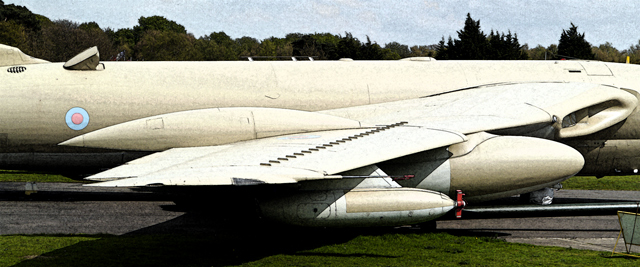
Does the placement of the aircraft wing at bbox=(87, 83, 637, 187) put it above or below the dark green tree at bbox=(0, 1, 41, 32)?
below

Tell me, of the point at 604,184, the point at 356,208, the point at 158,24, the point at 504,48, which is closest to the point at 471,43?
the point at 504,48

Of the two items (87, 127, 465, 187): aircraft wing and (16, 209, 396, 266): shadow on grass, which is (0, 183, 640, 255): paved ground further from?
(87, 127, 465, 187): aircraft wing

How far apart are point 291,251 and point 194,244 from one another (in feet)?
6.83

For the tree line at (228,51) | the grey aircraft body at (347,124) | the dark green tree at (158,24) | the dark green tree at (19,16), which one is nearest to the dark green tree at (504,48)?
the tree line at (228,51)

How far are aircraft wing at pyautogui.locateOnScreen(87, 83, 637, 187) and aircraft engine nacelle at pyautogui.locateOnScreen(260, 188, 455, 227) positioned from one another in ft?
2.16

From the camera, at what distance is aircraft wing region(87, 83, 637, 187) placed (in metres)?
8.52

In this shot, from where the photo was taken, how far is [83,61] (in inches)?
549

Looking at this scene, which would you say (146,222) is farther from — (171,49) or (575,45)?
(171,49)

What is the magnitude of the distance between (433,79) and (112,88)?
8091 millimetres

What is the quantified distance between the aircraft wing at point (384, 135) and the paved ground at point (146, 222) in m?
2.48

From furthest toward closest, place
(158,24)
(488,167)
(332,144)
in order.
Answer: (158,24)
(488,167)
(332,144)

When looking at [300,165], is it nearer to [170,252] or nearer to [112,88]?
[170,252]

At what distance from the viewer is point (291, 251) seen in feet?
37.7

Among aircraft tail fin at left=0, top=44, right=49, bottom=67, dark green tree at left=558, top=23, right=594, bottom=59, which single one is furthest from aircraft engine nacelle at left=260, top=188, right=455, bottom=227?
dark green tree at left=558, top=23, right=594, bottom=59
